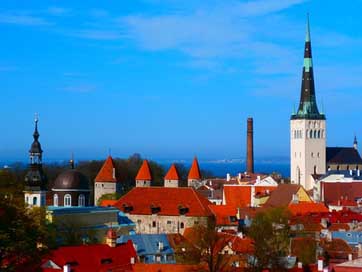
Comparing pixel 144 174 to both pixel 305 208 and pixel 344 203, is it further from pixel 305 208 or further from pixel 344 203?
pixel 305 208

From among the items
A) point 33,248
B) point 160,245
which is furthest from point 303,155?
point 33,248

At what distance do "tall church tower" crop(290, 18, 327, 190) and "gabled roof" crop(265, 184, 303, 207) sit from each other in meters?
22.9

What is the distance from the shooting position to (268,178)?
112 metres

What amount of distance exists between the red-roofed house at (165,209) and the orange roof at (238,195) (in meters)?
22.0

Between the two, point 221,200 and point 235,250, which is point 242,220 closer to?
point 235,250

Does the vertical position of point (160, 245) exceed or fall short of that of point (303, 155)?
it falls short

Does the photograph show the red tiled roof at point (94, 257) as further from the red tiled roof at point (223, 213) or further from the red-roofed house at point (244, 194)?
the red-roofed house at point (244, 194)

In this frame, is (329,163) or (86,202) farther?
(329,163)

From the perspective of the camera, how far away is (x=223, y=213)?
247 ft

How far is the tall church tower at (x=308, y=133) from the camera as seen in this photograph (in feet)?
389

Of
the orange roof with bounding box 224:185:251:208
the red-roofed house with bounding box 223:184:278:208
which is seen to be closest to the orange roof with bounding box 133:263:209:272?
the red-roofed house with bounding box 223:184:278:208

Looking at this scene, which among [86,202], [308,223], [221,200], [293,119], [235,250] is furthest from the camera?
[293,119]

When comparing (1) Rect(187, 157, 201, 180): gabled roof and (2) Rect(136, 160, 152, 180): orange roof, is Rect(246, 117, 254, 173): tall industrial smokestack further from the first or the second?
(2) Rect(136, 160, 152, 180): orange roof

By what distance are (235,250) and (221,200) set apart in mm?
53062
